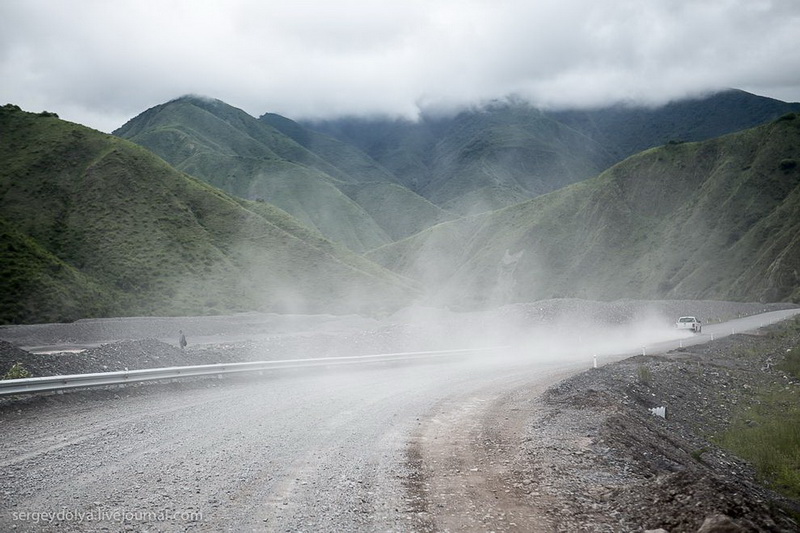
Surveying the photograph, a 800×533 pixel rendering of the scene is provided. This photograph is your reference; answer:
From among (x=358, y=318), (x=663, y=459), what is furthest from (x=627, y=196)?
(x=663, y=459)

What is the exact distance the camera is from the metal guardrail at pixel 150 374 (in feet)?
43.4

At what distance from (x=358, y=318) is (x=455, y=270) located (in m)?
72.3

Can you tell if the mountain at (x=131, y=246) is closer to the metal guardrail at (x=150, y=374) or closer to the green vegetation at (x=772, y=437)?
the metal guardrail at (x=150, y=374)

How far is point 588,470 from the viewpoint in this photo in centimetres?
820

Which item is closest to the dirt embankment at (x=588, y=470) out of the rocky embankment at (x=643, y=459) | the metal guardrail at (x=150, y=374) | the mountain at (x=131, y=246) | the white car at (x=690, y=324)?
the rocky embankment at (x=643, y=459)

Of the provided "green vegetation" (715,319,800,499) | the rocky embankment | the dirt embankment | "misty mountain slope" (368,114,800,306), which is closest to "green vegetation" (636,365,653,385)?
the rocky embankment

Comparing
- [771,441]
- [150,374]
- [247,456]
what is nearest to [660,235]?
[771,441]

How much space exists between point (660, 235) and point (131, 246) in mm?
90263

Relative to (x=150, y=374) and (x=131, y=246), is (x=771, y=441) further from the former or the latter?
(x=131, y=246)

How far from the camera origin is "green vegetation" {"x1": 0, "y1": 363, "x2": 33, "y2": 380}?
14914mm

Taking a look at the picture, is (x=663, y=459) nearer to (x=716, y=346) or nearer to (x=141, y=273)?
(x=716, y=346)

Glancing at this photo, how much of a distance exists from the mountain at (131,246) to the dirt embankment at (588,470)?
182 feet

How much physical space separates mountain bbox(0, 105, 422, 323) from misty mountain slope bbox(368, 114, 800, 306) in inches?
1250

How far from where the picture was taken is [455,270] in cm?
13362
